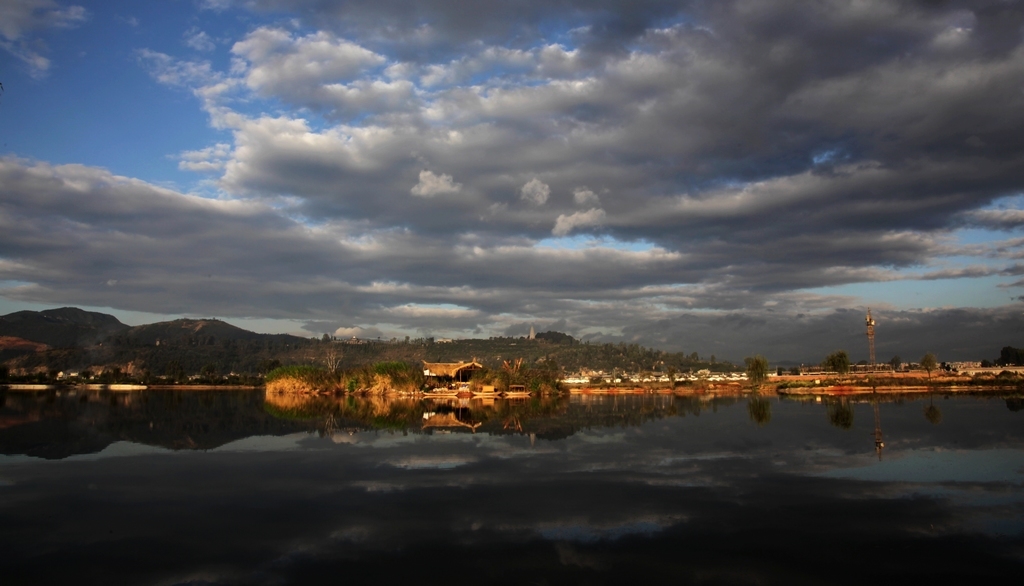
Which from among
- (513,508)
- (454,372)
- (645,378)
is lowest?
(645,378)

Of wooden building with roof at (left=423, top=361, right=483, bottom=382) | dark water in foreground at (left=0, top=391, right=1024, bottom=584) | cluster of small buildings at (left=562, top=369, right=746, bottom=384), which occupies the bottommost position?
cluster of small buildings at (left=562, top=369, right=746, bottom=384)

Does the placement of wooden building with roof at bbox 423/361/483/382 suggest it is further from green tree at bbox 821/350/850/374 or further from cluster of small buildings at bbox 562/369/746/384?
green tree at bbox 821/350/850/374

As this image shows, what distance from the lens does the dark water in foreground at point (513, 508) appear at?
9828 millimetres

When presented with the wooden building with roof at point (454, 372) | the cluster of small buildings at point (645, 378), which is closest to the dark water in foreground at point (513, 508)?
the wooden building with roof at point (454, 372)

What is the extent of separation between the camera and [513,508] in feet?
45.0

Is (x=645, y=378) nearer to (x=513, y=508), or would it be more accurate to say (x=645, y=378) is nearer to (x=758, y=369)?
(x=758, y=369)

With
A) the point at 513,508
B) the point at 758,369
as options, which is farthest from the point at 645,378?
the point at 513,508

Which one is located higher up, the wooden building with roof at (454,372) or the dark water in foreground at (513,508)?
the wooden building with roof at (454,372)

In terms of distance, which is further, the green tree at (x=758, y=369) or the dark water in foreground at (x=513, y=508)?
the green tree at (x=758, y=369)

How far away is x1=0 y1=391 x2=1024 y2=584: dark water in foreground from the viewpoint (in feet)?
32.2

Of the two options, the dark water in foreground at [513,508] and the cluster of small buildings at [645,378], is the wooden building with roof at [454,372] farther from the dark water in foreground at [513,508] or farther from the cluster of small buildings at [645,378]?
the dark water in foreground at [513,508]

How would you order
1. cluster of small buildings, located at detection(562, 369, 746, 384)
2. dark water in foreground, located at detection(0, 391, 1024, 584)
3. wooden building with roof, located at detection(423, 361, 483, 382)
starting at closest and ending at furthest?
1. dark water in foreground, located at detection(0, 391, 1024, 584)
2. wooden building with roof, located at detection(423, 361, 483, 382)
3. cluster of small buildings, located at detection(562, 369, 746, 384)

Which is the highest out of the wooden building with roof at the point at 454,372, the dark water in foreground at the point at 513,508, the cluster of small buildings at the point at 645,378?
the wooden building with roof at the point at 454,372

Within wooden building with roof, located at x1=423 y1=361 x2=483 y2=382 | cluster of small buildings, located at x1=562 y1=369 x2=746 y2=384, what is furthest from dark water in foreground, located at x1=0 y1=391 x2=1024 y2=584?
cluster of small buildings, located at x1=562 y1=369 x2=746 y2=384
